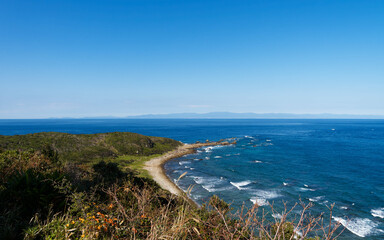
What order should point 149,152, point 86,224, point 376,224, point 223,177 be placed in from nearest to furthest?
point 86,224, point 376,224, point 223,177, point 149,152

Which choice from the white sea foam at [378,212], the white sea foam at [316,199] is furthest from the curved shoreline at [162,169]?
the white sea foam at [378,212]

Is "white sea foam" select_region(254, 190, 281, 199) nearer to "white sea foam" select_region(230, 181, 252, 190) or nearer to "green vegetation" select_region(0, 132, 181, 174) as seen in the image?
"white sea foam" select_region(230, 181, 252, 190)

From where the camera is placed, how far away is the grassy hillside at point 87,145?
48.7 meters

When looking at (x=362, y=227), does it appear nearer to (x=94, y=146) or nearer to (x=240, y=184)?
(x=240, y=184)

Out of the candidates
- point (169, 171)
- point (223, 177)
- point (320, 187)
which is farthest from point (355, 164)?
point (169, 171)

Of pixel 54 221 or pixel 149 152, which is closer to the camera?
pixel 54 221

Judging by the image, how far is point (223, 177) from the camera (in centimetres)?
4072

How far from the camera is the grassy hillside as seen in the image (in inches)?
1918

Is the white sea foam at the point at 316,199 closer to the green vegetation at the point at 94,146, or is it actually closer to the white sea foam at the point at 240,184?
the white sea foam at the point at 240,184

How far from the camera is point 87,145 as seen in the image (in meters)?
58.1

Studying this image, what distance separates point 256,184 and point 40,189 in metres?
34.2

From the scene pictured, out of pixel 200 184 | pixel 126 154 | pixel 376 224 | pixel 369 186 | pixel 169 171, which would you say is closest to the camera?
pixel 376 224

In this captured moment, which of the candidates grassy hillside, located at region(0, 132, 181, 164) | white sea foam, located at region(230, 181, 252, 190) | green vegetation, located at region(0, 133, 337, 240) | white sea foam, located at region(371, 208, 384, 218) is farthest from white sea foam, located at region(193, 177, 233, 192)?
grassy hillside, located at region(0, 132, 181, 164)

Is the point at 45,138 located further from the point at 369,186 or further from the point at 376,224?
the point at 369,186
